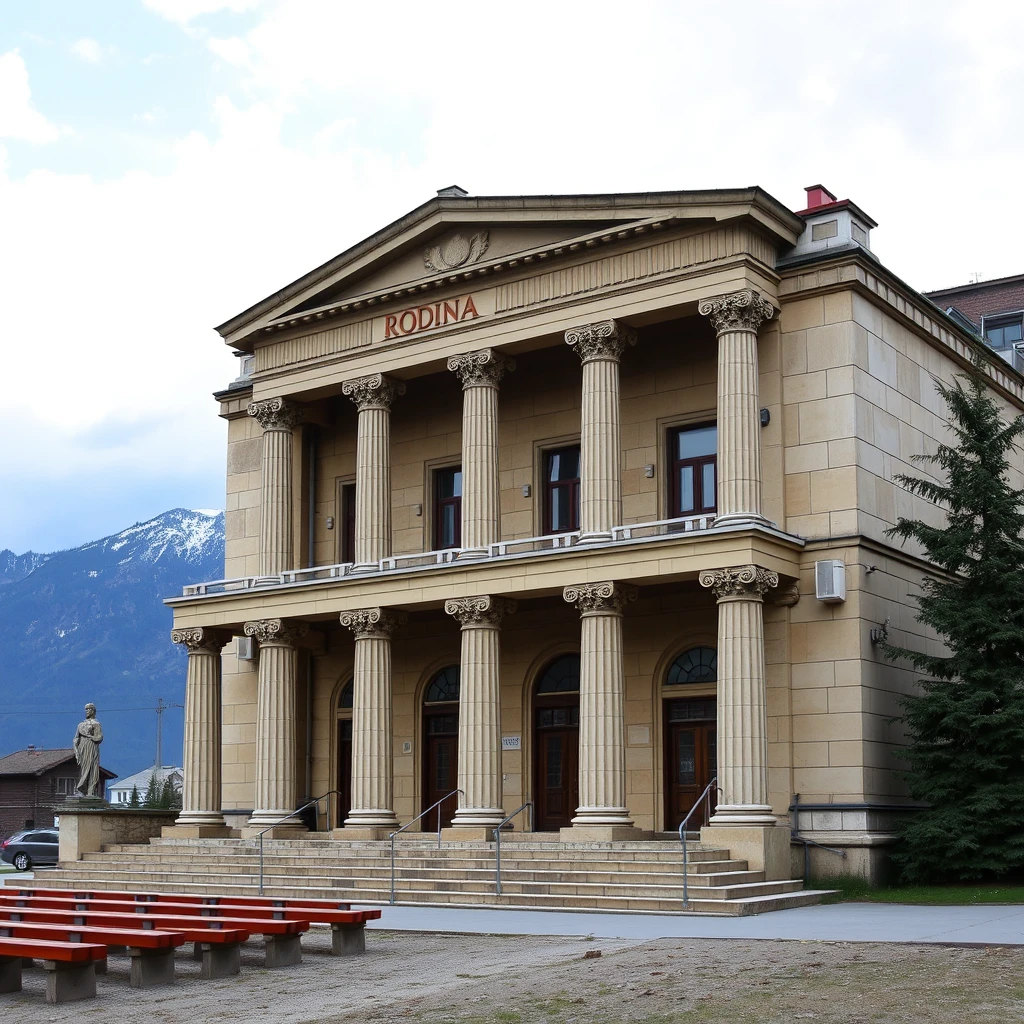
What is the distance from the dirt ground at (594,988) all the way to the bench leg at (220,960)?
0.18 meters

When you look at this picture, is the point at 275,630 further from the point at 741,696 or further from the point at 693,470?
the point at 741,696

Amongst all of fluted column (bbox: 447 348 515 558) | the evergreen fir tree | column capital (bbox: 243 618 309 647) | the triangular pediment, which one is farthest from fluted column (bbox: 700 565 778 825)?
column capital (bbox: 243 618 309 647)

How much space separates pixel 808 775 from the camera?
90.9 ft

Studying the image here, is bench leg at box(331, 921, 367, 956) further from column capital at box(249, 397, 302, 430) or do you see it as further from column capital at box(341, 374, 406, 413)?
column capital at box(249, 397, 302, 430)

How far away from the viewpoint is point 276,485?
3488 centimetres

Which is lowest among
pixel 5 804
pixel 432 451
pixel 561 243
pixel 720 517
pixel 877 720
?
pixel 5 804

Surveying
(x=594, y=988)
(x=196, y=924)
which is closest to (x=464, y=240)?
(x=196, y=924)

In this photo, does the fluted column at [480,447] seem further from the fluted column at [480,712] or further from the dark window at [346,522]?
the dark window at [346,522]

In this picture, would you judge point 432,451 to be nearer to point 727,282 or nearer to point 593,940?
point 727,282

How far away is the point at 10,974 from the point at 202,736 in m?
19.6

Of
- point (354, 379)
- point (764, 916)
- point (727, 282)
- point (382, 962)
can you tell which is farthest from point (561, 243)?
point (382, 962)

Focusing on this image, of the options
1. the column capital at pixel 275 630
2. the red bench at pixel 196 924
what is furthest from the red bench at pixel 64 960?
the column capital at pixel 275 630

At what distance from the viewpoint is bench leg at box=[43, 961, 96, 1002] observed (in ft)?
45.9

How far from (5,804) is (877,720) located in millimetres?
60983
